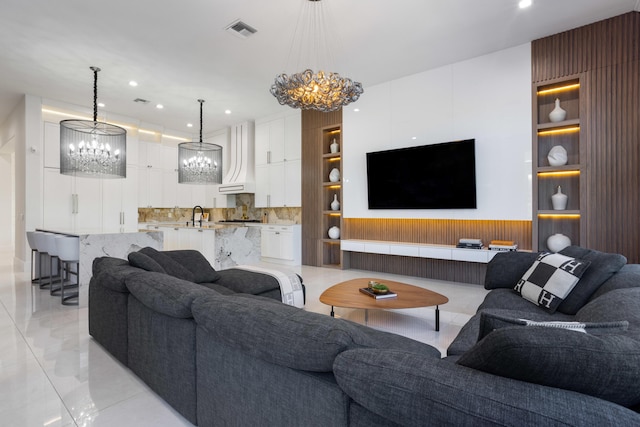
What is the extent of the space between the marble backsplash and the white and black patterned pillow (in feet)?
18.5

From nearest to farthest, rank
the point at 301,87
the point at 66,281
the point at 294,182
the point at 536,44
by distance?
the point at 301,87 < the point at 536,44 < the point at 66,281 < the point at 294,182

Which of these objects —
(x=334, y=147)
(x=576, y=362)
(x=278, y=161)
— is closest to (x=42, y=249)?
(x=278, y=161)

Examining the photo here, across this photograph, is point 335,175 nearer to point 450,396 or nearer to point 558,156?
point 558,156

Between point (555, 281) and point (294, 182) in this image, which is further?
point (294, 182)

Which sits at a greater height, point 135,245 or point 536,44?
point 536,44

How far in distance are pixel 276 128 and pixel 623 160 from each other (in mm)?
5862

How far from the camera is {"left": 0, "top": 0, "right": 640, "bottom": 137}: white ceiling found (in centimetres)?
359

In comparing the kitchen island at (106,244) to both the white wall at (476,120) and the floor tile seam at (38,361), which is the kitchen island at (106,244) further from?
the white wall at (476,120)

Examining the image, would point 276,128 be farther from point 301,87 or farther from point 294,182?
point 301,87

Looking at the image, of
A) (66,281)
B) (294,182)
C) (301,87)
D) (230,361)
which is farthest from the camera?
(294,182)

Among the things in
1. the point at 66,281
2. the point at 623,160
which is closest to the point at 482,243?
the point at 623,160

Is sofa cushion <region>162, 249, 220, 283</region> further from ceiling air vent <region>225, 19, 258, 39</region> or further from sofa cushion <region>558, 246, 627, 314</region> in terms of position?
sofa cushion <region>558, 246, 627, 314</region>

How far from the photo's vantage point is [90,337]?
2.87 metres

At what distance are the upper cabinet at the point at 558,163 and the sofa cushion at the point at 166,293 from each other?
433cm
